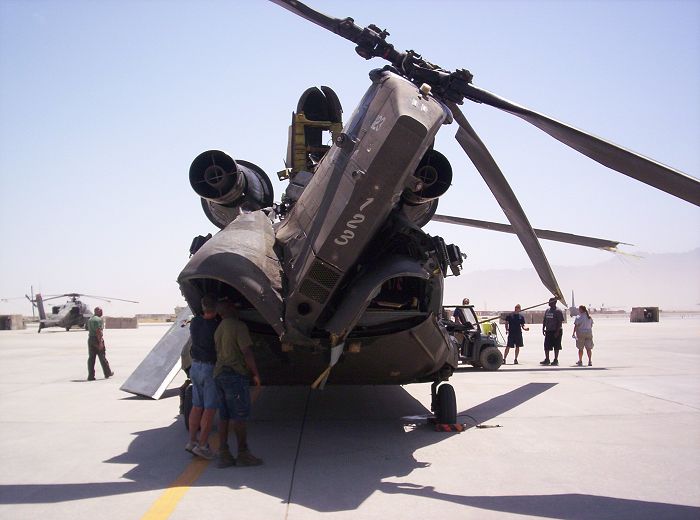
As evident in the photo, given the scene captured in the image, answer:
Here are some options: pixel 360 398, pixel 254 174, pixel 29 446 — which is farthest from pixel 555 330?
pixel 29 446

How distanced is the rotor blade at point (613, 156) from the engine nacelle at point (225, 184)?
11.5 ft

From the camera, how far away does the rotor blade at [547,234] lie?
9008 mm

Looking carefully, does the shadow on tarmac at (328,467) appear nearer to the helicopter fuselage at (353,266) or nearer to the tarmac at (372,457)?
the tarmac at (372,457)

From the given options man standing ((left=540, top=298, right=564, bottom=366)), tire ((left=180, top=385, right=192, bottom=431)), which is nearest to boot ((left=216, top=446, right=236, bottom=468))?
tire ((left=180, top=385, right=192, bottom=431))

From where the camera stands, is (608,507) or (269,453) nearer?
(608,507)

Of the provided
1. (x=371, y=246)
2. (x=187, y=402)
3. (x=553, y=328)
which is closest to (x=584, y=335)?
(x=553, y=328)

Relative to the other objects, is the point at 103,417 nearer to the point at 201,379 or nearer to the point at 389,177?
the point at 201,379

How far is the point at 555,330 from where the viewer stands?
15188mm

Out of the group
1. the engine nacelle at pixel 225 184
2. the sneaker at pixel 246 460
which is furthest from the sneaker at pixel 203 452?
the engine nacelle at pixel 225 184

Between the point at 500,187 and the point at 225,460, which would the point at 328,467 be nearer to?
the point at 225,460

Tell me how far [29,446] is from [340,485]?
3954mm

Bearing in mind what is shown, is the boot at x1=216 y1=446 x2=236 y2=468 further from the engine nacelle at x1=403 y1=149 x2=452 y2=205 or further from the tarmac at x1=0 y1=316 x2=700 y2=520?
the engine nacelle at x1=403 y1=149 x2=452 y2=205

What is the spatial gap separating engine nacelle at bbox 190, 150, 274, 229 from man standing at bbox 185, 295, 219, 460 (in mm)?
2079

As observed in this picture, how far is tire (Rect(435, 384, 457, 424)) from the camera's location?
750 centimetres
